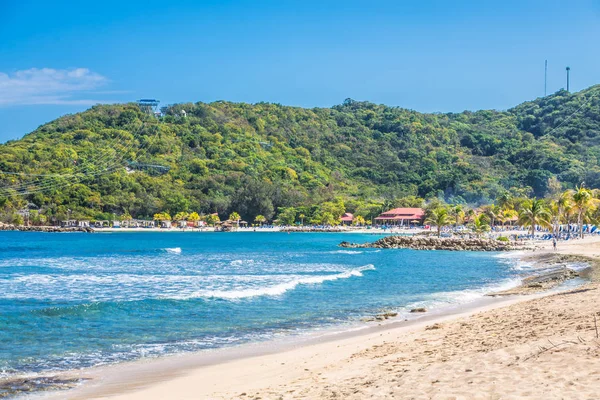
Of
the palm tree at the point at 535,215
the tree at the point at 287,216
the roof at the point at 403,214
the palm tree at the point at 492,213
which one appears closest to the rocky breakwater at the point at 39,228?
the tree at the point at 287,216

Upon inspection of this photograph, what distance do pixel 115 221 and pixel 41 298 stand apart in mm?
104145

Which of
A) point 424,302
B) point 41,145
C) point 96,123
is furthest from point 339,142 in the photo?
point 424,302

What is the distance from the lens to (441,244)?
60062mm

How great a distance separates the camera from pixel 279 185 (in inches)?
5468

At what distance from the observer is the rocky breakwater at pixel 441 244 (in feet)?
185

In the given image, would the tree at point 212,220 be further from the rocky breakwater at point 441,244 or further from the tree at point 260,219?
the rocky breakwater at point 441,244

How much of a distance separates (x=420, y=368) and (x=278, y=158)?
6089 inches

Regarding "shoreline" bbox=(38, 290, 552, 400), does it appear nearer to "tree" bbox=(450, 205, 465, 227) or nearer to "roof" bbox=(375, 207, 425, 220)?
"tree" bbox=(450, 205, 465, 227)

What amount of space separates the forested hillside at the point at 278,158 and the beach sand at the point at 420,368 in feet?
379

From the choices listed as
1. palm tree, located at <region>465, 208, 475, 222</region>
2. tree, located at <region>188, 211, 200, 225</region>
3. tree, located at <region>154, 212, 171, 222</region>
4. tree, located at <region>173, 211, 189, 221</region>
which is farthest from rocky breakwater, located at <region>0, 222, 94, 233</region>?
palm tree, located at <region>465, 208, 475, 222</region>

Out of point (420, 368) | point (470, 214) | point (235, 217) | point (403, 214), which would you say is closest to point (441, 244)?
point (470, 214)

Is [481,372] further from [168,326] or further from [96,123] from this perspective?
[96,123]

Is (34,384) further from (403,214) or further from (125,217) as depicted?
(125,217)

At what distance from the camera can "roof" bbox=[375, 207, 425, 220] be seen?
4572 inches
